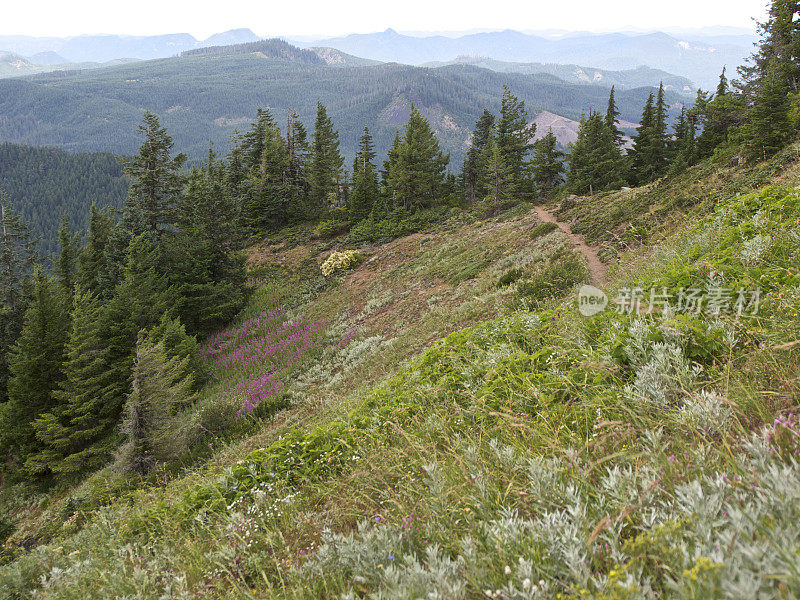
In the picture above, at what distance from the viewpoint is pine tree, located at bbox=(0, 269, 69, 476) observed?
20.8m

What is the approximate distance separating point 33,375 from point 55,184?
8564 inches

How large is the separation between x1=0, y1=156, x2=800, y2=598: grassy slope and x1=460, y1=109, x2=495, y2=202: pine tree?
149 ft

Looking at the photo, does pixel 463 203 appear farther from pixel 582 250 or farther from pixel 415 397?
pixel 415 397

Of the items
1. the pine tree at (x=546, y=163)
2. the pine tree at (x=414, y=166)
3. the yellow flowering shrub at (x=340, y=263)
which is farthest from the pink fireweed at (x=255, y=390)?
the pine tree at (x=546, y=163)

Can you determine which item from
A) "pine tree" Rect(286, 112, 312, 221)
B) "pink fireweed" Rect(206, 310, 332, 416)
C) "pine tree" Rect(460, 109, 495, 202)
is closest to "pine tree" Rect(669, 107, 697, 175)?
"pine tree" Rect(460, 109, 495, 202)

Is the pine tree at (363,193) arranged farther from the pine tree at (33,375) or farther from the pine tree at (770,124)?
the pine tree at (770,124)

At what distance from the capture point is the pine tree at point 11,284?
3133 centimetres

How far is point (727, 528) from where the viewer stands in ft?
5.24

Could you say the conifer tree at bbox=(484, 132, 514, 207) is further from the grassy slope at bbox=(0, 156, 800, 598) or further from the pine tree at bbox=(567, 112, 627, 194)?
the grassy slope at bbox=(0, 156, 800, 598)

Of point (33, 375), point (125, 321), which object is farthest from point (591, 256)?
point (33, 375)

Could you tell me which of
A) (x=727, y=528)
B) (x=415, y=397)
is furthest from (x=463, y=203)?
(x=727, y=528)

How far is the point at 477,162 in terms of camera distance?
5156cm

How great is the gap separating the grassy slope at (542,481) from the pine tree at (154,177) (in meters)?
29.2

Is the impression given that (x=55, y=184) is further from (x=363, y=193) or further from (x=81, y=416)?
(x=81, y=416)
